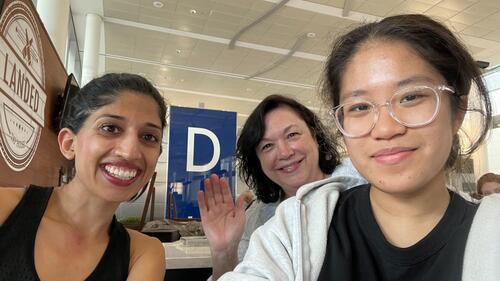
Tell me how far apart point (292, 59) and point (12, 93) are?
7595 millimetres

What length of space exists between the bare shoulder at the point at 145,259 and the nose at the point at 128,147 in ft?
1.13

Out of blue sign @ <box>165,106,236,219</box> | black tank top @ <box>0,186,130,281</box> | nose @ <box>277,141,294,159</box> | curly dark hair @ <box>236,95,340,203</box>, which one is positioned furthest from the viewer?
blue sign @ <box>165,106,236,219</box>

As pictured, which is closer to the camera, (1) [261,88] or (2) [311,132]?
(2) [311,132]

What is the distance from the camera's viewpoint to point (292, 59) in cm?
870

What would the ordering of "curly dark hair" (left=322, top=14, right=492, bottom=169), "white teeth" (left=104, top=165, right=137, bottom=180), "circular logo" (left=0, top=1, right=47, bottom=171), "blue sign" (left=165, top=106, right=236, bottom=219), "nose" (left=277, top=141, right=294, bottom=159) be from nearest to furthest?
1. "curly dark hair" (left=322, top=14, right=492, bottom=169)
2. "white teeth" (left=104, top=165, right=137, bottom=180)
3. "circular logo" (left=0, top=1, right=47, bottom=171)
4. "nose" (left=277, top=141, right=294, bottom=159)
5. "blue sign" (left=165, top=106, right=236, bottom=219)

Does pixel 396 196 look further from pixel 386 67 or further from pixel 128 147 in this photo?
pixel 128 147

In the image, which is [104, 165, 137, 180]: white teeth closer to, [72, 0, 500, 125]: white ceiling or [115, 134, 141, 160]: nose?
[115, 134, 141, 160]: nose

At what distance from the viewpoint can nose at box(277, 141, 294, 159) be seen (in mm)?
1759

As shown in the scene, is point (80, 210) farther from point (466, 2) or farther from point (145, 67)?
point (145, 67)

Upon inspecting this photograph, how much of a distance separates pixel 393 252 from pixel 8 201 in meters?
1.13

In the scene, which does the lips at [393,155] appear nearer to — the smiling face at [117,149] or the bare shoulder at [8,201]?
the smiling face at [117,149]

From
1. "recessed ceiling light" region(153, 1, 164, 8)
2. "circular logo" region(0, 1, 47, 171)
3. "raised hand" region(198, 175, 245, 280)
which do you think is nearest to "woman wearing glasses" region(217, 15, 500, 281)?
"raised hand" region(198, 175, 245, 280)

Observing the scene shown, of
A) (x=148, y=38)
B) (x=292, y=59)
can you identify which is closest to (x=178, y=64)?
(x=148, y=38)

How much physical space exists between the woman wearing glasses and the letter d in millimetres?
1450
